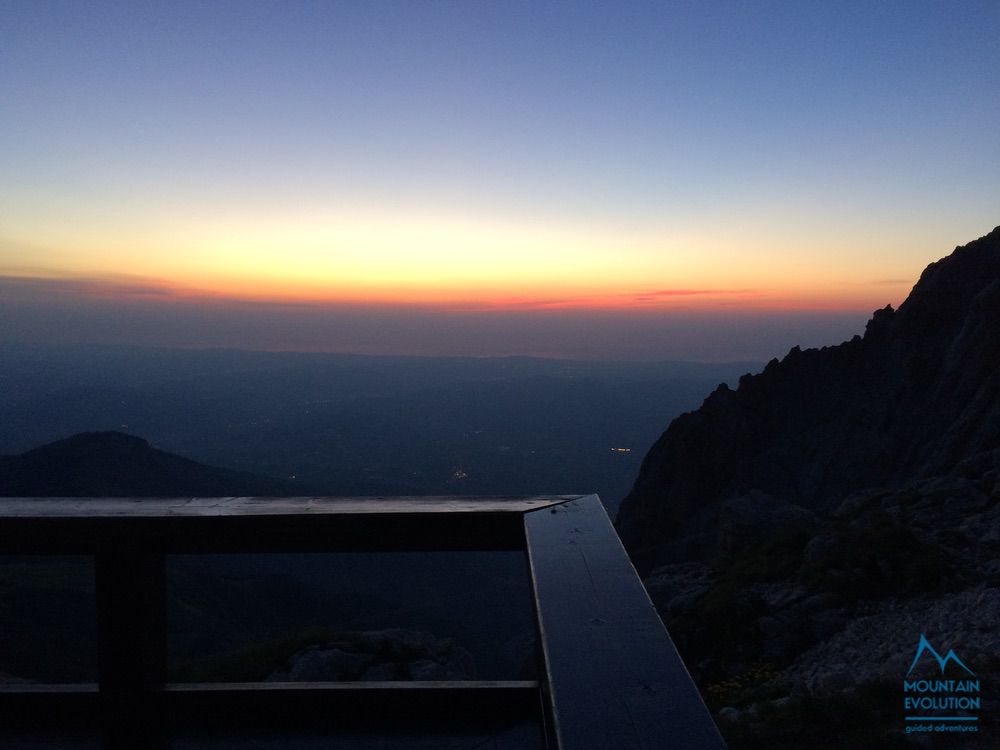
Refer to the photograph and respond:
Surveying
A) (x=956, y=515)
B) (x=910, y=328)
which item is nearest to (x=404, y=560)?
(x=910, y=328)

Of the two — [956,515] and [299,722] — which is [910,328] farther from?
[299,722]

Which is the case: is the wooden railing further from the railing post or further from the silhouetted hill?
the silhouetted hill

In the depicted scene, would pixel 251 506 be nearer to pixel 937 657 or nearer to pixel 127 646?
pixel 127 646

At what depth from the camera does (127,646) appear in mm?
2307

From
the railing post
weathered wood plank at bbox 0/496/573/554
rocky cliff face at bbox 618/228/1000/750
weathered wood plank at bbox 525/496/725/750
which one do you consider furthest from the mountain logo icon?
the railing post

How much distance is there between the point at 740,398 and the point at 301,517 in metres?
45.4

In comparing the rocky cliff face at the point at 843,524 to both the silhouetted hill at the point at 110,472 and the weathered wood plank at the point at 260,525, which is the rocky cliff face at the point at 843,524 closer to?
the weathered wood plank at the point at 260,525

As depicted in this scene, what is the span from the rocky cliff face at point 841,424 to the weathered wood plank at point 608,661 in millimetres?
21173

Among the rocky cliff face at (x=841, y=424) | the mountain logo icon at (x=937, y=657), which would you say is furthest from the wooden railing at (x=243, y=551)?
the rocky cliff face at (x=841, y=424)

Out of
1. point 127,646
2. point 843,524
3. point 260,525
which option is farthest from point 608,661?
point 843,524

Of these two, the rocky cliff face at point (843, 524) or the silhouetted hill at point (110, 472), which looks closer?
the rocky cliff face at point (843, 524)

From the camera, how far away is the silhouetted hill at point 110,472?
82.2m

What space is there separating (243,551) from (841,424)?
40286 mm

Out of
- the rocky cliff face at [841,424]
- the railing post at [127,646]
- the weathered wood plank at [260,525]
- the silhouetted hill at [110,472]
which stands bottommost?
the silhouetted hill at [110,472]
